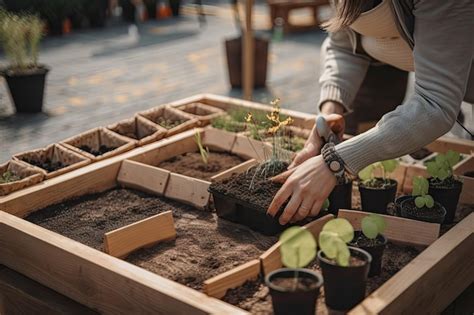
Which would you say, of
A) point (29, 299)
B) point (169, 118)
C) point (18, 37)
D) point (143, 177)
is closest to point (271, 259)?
point (29, 299)

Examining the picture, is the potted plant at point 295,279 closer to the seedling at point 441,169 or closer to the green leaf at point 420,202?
the green leaf at point 420,202

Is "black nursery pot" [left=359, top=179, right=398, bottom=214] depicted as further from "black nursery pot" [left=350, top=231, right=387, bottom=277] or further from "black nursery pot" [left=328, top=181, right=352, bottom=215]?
"black nursery pot" [left=350, top=231, right=387, bottom=277]

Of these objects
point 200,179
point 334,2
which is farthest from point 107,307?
point 334,2

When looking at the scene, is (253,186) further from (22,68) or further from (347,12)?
(22,68)

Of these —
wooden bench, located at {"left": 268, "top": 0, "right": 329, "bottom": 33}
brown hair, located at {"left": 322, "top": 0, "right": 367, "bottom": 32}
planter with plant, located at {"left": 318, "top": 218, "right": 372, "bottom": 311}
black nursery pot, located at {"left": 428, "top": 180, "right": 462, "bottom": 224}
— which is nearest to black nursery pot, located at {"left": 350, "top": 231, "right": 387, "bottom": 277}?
planter with plant, located at {"left": 318, "top": 218, "right": 372, "bottom": 311}

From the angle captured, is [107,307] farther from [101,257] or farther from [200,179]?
[200,179]

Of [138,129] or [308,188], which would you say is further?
[138,129]

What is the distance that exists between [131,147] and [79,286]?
0.97m

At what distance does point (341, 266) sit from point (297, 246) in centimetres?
16

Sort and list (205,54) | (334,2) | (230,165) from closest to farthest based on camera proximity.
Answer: (334,2)
(230,165)
(205,54)

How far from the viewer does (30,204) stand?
88.7 inches

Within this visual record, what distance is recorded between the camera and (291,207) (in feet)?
6.16

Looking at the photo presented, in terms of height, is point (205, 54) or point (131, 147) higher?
point (131, 147)

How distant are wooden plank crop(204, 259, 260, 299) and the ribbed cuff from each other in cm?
99
